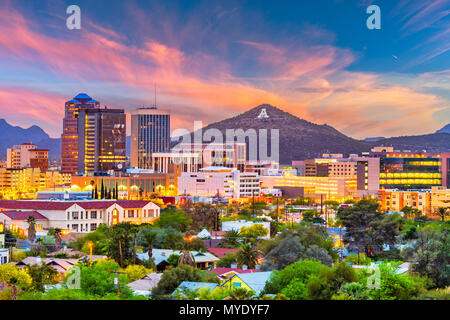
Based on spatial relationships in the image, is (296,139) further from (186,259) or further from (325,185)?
(186,259)

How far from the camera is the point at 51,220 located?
155 ft

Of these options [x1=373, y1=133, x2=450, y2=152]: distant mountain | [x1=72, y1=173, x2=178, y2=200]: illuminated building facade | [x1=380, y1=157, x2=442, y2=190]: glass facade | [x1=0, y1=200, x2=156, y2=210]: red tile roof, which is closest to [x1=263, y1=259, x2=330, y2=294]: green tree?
[x1=0, y1=200, x2=156, y2=210]: red tile roof

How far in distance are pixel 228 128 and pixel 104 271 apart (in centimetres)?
17124

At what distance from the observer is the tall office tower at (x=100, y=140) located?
15138cm

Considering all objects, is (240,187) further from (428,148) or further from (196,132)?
(196,132)

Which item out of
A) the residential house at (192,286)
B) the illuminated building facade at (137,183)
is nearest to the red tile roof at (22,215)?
the residential house at (192,286)

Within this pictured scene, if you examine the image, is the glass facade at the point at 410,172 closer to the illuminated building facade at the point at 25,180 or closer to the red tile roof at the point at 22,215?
the illuminated building facade at the point at 25,180

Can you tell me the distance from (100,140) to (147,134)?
1635 inches

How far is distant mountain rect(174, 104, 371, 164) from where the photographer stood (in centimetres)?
17712

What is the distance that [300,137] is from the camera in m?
187

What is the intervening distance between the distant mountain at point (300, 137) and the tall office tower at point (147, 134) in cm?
1718
